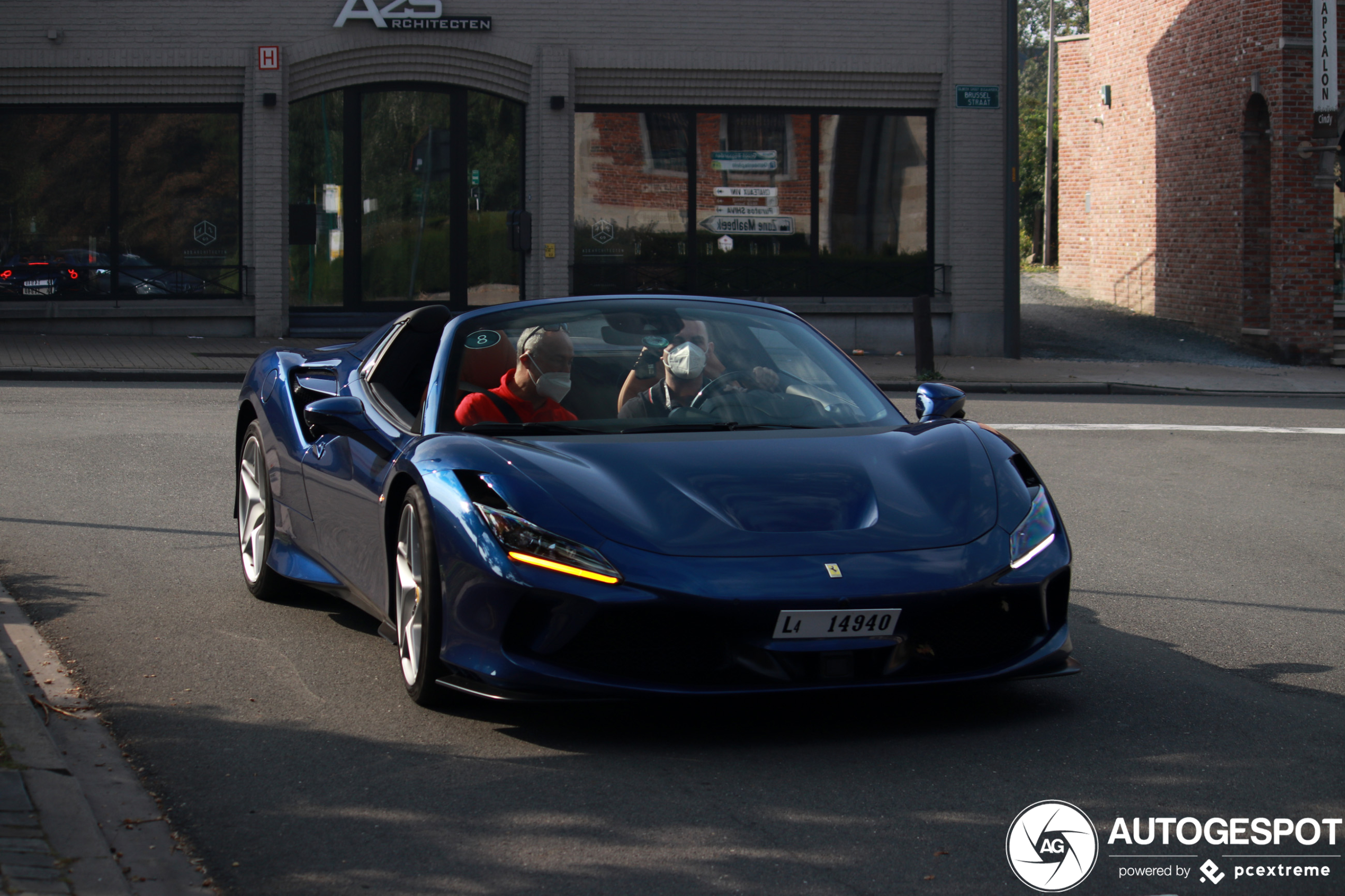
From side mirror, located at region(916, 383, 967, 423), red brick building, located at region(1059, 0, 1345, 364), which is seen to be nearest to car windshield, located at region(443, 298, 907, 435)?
side mirror, located at region(916, 383, 967, 423)

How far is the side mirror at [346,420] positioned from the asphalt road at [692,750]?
816mm

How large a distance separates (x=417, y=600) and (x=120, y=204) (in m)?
19.3

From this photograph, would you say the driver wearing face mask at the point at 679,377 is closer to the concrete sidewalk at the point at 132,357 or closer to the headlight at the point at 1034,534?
the headlight at the point at 1034,534

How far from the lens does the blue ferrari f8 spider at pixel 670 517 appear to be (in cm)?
434

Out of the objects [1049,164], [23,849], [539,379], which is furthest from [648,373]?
[1049,164]

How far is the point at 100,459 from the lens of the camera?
1087 cm

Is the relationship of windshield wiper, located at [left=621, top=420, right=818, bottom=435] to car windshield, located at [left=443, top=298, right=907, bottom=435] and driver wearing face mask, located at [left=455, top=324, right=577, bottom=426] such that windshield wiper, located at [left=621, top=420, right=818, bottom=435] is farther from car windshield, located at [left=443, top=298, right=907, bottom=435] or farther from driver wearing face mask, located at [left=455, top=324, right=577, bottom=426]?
driver wearing face mask, located at [left=455, top=324, right=577, bottom=426]

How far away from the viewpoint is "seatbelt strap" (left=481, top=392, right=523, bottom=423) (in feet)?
18.0

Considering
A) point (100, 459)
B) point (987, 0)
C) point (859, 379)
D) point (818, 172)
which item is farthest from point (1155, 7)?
point (859, 379)

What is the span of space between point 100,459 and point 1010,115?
15.8 meters

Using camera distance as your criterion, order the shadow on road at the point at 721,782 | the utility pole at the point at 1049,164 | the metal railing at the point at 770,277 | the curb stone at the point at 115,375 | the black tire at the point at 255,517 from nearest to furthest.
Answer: the shadow on road at the point at 721,782, the black tire at the point at 255,517, the curb stone at the point at 115,375, the metal railing at the point at 770,277, the utility pole at the point at 1049,164

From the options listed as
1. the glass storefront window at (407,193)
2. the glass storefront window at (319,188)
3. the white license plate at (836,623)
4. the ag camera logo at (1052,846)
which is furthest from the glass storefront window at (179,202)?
the ag camera logo at (1052,846)

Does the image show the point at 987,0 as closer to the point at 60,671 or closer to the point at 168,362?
the point at 168,362

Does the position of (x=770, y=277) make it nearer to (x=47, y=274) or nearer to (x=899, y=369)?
(x=899, y=369)
